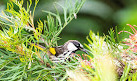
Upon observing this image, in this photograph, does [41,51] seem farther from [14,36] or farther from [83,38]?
[83,38]

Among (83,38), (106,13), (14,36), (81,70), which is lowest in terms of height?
(81,70)

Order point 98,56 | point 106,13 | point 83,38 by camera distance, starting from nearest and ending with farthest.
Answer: point 98,56 < point 83,38 < point 106,13

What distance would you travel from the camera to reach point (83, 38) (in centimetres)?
171

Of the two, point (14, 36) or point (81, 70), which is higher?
point (14, 36)

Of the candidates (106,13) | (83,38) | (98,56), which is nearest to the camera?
(98,56)

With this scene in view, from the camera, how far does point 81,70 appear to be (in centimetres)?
46

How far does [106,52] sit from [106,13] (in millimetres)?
1544

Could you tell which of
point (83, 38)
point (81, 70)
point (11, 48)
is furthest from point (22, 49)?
point (83, 38)

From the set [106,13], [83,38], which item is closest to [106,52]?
[83,38]

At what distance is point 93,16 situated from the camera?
6.15 feet

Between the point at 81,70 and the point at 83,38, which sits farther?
the point at 83,38

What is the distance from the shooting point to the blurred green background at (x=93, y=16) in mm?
1720

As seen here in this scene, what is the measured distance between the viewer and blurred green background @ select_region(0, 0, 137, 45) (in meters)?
1.72

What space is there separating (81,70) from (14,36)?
178mm
